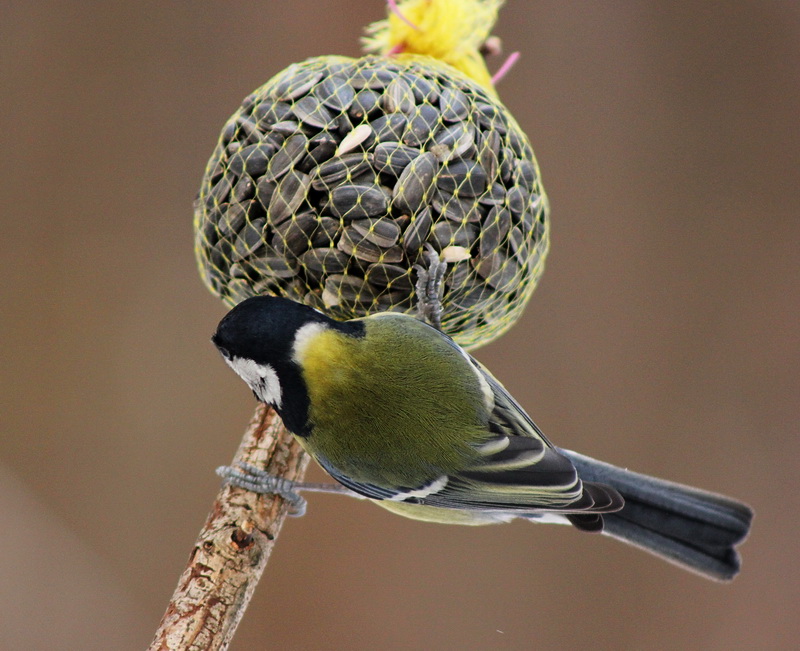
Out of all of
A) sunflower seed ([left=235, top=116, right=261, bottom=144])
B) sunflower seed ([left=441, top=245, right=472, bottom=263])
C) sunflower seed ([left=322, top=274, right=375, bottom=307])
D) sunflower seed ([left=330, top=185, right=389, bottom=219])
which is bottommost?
sunflower seed ([left=322, top=274, right=375, bottom=307])

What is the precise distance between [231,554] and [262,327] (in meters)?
0.36

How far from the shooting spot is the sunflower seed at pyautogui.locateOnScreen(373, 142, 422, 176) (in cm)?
112

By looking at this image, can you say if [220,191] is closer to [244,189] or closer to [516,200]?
[244,189]

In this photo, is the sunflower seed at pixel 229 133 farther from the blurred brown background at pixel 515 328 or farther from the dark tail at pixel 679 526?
the blurred brown background at pixel 515 328

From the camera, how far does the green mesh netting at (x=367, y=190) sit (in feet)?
3.67

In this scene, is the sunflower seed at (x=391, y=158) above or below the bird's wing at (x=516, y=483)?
above

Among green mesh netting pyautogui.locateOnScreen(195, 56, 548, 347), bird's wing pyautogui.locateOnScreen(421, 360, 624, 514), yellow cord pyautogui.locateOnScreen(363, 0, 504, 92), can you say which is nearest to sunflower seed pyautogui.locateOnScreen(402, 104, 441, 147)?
green mesh netting pyautogui.locateOnScreen(195, 56, 548, 347)

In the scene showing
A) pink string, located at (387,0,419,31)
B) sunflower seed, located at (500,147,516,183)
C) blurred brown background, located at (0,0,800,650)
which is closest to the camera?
sunflower seed, located at (500,147,516,183)

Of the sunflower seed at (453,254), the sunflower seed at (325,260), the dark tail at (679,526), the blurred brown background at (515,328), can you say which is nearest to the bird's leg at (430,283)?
the sunflower seed at (453,254)

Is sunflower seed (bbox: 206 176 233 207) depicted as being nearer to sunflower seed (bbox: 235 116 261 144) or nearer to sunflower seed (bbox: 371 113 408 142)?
sunflower seed (bbox: 235 116 261 144)

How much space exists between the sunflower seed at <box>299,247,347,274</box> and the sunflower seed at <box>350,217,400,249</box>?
46 mm

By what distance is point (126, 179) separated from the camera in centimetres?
226

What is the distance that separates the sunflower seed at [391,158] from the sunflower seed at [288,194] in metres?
0.11

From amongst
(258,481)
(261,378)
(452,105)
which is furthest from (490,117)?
(258,481)
